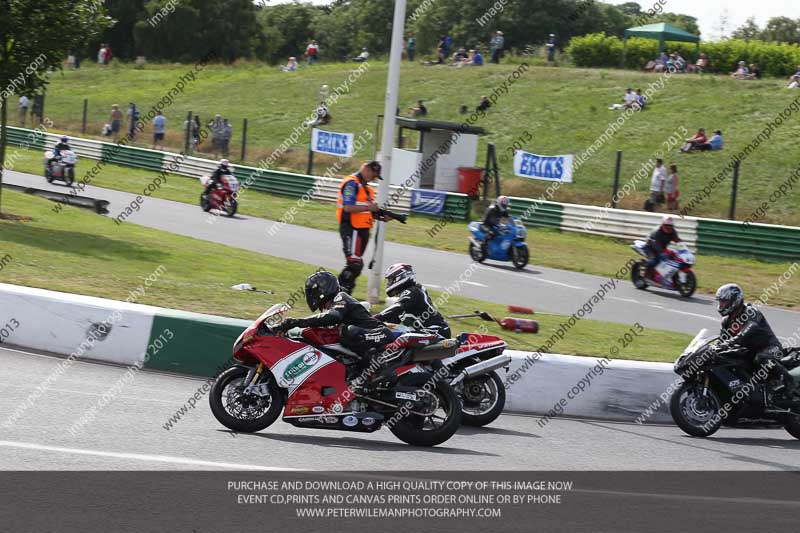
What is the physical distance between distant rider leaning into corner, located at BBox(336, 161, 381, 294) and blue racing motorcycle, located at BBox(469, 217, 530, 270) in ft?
32.6

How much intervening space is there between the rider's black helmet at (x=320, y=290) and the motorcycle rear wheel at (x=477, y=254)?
14878 mm

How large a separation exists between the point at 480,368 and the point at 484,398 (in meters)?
0.32

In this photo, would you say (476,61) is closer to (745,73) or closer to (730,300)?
(745,73)

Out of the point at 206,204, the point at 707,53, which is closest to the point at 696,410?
the point at 206,204

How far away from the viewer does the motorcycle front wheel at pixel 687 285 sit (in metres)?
20.7

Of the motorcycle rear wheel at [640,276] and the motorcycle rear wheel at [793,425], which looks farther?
the motorcycle rear wheel at [640,276]

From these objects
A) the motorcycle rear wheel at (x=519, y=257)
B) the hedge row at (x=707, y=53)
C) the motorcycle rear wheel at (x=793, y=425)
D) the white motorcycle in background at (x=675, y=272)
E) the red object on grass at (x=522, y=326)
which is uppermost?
the hedge row at (x=707, y=53)

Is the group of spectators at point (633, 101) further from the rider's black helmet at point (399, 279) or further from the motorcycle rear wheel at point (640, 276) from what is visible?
the rider's black helmet at point (399, 279)

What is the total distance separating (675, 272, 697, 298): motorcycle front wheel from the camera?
2069cm

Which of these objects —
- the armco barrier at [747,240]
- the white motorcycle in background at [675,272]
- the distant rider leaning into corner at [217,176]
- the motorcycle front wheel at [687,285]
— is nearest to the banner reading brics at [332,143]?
the distant rider leaning into corner at [217,176]

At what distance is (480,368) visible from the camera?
995 cm
